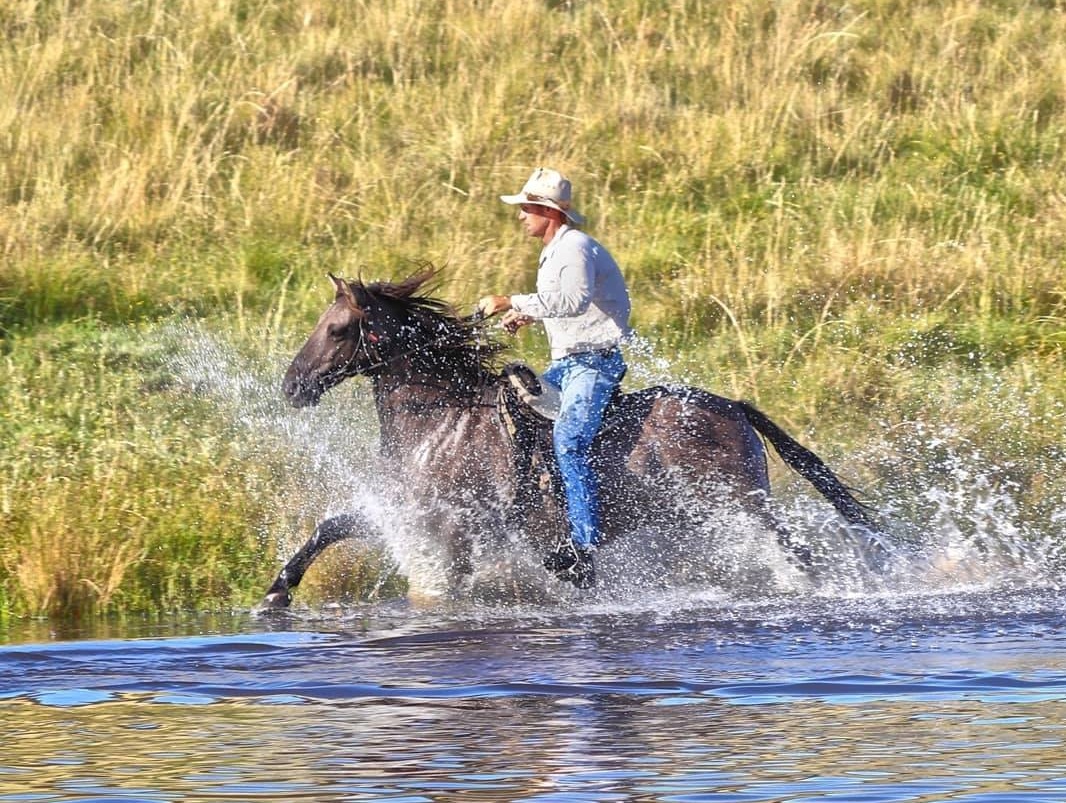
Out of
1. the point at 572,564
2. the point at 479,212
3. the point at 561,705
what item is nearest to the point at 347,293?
the point at 572,564

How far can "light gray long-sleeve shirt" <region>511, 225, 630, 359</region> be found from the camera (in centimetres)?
905

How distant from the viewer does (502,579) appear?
373 inches

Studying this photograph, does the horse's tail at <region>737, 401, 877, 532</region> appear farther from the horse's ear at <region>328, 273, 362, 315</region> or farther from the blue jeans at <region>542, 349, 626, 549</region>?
the horse's ear at <region>328, 273, 362, 315</region>

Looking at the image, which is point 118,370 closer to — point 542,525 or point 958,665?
point 542,525

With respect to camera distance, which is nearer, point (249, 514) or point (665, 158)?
point (249, 514)

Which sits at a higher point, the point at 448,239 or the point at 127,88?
the point at 127,88

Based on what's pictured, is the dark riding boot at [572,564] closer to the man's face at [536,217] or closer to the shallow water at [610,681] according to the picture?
the shallow water at [610,681]

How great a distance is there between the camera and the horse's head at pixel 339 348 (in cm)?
943

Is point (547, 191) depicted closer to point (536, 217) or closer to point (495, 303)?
A: point (536, 217)

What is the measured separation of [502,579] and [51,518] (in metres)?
2.15

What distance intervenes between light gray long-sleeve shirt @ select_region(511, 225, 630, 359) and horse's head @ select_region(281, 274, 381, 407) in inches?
28.1

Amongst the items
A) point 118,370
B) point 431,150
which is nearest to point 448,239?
point 431,150

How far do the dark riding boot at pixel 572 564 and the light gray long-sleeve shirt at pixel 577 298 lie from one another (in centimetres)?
86

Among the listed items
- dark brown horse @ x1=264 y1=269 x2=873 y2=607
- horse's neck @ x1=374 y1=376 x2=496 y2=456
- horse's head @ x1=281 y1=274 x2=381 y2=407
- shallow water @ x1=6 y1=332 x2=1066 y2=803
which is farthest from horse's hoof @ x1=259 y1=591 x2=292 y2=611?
horse's head @ x1=281 y1=274 x2=381 y2=407
